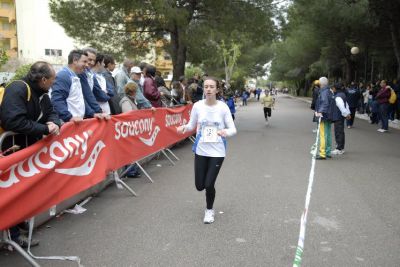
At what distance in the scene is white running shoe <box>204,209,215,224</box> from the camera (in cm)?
555

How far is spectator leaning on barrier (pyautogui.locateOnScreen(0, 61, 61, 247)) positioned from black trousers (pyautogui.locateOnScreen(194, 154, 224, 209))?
1.79 m

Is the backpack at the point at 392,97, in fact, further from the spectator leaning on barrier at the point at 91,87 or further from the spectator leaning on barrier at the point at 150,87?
the spectator leaning on barrier at the point at 91,87

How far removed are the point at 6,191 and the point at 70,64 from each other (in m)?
2.67

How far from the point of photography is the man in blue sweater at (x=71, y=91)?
19.2 ft

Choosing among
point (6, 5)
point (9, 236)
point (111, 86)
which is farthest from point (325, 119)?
point (6, 5)

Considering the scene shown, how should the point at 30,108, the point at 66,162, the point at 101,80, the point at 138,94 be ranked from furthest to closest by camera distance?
1. the point at 138,94
2. the point at 101,80
3. the point at 66,162
4. the point at 30,108

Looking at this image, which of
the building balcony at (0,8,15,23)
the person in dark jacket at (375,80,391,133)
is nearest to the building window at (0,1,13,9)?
the building balcony at (0,8,15,23)

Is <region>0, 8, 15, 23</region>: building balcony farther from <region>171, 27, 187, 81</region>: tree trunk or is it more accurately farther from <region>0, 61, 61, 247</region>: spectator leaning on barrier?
<region>0, 61, 61, 247</region>: spectator leaning on barrier

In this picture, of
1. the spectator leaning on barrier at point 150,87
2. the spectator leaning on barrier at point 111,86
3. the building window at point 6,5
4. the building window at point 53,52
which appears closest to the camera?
the spectator leaning on barrier at point 111,86

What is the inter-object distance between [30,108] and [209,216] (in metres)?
2.48

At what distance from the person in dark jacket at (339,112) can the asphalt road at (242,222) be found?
131 cm

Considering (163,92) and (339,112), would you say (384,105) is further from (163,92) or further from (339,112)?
(163,92)

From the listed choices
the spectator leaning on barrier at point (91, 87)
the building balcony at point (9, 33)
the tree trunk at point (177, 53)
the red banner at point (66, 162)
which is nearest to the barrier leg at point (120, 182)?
the red banner at point (66, 162)

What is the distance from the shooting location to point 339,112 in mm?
10281
